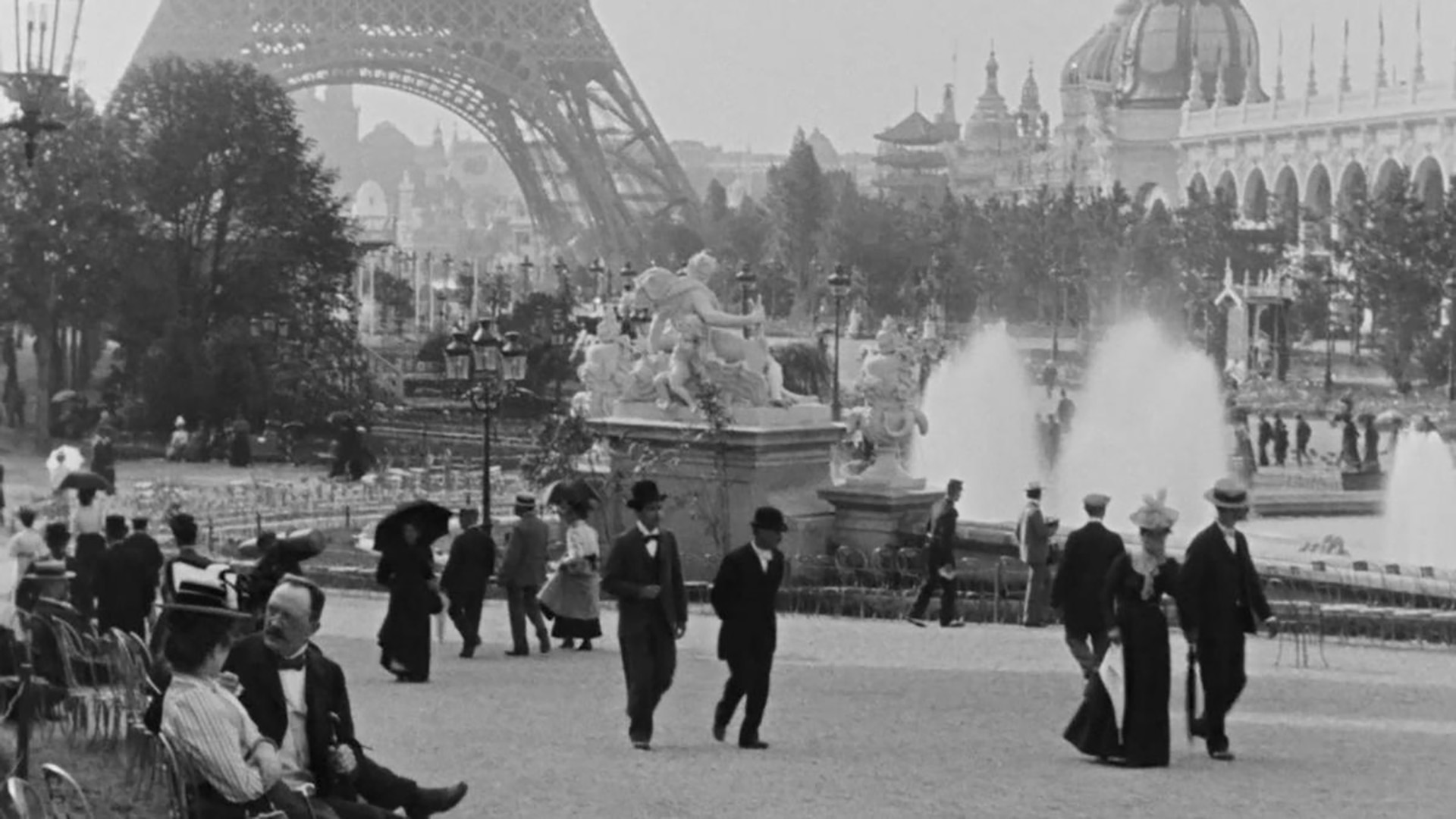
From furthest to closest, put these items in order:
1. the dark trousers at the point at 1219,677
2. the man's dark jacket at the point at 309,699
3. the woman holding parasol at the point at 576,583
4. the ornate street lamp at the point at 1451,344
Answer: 1. the ornate street lamp at the point at 1451,344
2. the woman holding parasol at the point at 576,583
3. the dark trousers at the point at 1219,677
4. the man's dark jacket at the point at 309,699

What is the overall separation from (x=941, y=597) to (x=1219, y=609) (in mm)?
8242

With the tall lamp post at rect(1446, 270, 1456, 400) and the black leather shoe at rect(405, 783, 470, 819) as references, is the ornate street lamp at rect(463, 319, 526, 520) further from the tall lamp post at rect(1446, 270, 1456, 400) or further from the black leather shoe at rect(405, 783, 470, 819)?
the tall lamp post at rect(1446, 270, 1456, 400)

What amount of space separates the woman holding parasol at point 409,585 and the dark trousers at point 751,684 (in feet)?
10.2

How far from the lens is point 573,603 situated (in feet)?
67.8

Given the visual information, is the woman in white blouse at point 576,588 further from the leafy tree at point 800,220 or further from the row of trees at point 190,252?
the leafy tree at point 800,220

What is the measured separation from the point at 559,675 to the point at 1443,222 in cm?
5444

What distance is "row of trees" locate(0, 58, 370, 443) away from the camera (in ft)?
166

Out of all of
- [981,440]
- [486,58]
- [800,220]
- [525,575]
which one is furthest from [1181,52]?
[525,575]

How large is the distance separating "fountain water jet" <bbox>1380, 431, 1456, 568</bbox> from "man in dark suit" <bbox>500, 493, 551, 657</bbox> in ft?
35.7

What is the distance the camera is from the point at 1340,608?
2183cm

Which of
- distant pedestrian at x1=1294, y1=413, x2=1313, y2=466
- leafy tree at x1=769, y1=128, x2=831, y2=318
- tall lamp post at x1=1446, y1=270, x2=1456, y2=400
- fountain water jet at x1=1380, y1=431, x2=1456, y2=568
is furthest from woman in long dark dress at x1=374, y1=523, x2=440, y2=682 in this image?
leafy tree at x1=769, y1=128, x2=831, y2=318

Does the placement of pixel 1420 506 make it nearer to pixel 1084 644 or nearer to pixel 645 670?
pixel 1084 644

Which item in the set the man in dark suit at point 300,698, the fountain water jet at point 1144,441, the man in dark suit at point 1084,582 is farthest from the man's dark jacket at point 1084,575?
the fountain water jet at point 1144,441

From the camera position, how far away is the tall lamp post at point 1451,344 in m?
59.4
